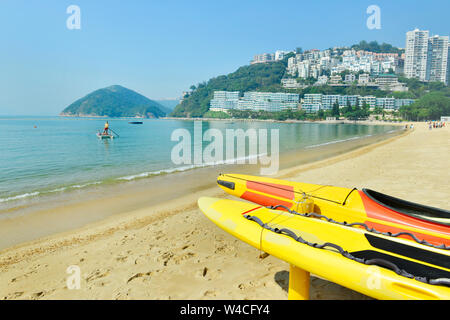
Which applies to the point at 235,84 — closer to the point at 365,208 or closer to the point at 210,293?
the point at 365,208

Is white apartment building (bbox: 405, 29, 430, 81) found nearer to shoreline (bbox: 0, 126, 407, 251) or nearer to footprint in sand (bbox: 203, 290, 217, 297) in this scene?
shoreline (bbox: 0, 126, 407, 251)

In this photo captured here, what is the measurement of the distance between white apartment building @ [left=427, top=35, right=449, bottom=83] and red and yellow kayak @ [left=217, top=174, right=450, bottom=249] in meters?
203

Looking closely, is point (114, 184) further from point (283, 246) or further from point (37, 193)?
point (283, 246)

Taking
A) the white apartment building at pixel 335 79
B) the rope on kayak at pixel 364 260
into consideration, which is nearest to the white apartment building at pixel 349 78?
the white apartment building at pixel 335 79

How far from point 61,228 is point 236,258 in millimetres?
4128

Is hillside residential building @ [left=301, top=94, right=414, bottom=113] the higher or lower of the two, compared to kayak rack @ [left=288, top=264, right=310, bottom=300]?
higher

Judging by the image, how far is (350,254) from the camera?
95.6 inches

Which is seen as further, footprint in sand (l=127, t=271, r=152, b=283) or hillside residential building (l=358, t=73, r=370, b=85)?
hillside residential building (l=358, t=73, r=370, b=85)

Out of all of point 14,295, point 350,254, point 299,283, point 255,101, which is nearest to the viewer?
point 350,254

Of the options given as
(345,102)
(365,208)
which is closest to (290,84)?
(345,102)

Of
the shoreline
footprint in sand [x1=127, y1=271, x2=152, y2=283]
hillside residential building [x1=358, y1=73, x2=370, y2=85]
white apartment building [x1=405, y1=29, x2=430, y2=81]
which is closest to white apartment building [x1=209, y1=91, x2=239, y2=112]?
hillside residential building [x1=358, y1=73, x2=370, y2=85]

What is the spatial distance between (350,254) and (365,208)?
1.69 m

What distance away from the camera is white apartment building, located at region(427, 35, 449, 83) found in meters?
159
